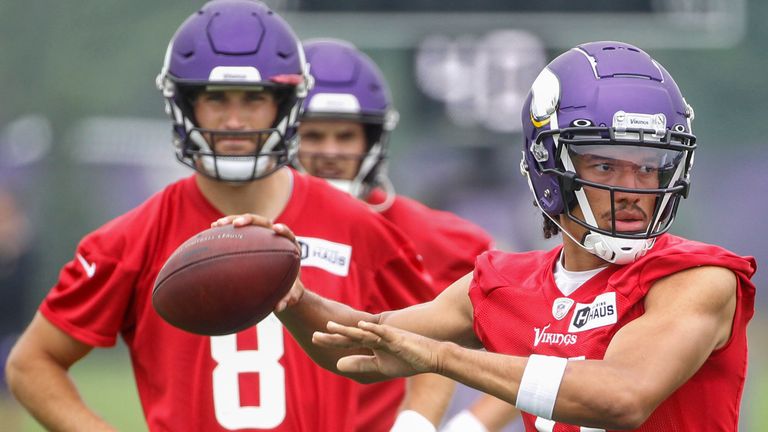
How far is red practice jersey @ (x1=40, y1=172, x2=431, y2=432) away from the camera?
388cm

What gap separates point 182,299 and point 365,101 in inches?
90.9

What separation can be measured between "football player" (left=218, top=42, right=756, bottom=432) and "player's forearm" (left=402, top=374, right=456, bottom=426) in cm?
79

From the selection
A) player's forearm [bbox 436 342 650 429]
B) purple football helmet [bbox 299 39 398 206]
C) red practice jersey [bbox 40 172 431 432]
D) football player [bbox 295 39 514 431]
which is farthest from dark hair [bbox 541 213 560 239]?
purple football helmet [bbox 299 39 398 206]

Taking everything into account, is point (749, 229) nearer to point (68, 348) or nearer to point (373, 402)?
point (373, 402)

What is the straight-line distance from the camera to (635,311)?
120 inches

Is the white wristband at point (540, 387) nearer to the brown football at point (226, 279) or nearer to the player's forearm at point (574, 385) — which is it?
the player's forearm at point (574, 385)

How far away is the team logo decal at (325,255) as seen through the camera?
13.1ft

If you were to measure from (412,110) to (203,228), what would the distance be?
6.94 m

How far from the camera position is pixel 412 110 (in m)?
10.8

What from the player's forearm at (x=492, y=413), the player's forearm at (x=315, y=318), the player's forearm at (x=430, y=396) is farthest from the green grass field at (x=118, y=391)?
the player's forearm at (x=315, y=318)

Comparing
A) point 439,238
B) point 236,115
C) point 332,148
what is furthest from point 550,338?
point 332,148

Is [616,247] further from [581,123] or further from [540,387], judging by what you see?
[540,387]

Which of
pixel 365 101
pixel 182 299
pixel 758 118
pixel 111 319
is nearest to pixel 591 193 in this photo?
pixel 182 299

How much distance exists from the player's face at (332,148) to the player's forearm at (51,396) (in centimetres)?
155
